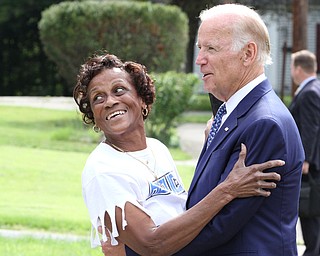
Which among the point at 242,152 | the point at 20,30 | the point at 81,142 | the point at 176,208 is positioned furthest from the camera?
the point at 20,30

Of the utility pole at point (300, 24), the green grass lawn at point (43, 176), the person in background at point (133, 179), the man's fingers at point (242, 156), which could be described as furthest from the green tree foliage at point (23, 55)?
the man's fingers at point (242, 156)

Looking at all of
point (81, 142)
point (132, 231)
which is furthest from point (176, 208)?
point (81, 142)

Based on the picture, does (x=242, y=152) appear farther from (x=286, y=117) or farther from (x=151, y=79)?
(x=151, y=79)

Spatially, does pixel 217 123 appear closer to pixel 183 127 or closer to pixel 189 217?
pixel 189 217

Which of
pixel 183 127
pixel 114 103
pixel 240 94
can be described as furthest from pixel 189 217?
pixel 183 127

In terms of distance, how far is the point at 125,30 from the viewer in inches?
875

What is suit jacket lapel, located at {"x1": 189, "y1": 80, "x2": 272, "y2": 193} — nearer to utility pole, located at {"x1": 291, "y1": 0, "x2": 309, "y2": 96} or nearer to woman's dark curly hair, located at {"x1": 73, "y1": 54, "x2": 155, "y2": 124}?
woman's dark curly hair, located at {"x1": 73, "y1": 54, "x2": 155, "y2": 124}

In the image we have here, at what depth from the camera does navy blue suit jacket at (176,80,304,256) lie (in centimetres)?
325

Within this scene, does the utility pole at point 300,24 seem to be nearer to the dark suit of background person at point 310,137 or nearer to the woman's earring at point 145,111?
the dark suit of background person at point 310,137

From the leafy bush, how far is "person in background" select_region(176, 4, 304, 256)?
1414 centimetres

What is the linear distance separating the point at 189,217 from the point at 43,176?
32.3ft

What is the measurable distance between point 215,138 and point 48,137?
1509 cm

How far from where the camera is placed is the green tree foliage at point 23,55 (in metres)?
34.7

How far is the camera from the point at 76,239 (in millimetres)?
8781
